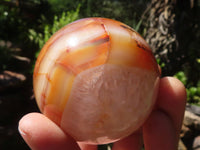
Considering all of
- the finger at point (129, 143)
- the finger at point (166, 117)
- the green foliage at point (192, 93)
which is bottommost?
the green foliage at point (192, 93)

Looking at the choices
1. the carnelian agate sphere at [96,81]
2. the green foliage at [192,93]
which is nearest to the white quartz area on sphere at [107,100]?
the carnelian agate sphere at [96,81]

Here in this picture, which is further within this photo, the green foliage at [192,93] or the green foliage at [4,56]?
the green foliage at [4,56]

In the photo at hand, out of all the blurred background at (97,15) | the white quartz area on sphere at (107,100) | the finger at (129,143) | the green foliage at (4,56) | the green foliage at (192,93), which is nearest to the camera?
the white quartz area on sphere at (107,100)

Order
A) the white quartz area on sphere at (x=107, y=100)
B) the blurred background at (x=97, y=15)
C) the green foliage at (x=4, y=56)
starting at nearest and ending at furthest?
the white quartz area on sphere at (x=107, y=100), the blurred background at (x=97, y=15), the green foliage at (x=4, y=56)

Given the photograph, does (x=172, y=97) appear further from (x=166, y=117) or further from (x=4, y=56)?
(x=4, y=56)

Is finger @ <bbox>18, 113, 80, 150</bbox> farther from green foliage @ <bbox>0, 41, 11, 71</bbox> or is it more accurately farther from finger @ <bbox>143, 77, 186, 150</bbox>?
green foliage @ <bbox>0, 41, 11, 71</bbox>

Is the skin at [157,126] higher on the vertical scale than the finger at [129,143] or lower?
higher

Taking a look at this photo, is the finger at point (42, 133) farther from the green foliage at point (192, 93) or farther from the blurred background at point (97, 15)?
the green foliage at point (192, 93)

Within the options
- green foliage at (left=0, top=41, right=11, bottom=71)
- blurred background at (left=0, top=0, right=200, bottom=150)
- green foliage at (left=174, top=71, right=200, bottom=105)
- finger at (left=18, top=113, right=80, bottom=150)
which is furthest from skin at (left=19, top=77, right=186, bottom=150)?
green foliage at (left=0, top=41, right=11, bottom=71)
